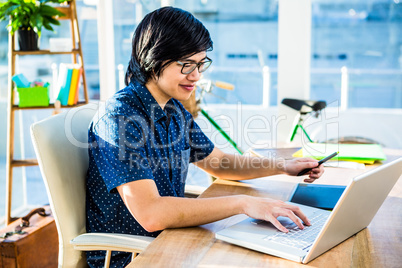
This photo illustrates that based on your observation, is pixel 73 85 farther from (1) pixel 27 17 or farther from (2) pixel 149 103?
(2) pixel 149 103

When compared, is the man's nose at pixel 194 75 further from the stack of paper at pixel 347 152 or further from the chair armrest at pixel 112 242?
the stack of paper at pixel 347 152

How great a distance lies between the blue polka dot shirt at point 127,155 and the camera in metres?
1.21

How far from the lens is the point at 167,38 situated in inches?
51.4

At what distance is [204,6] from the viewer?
9.37 ft

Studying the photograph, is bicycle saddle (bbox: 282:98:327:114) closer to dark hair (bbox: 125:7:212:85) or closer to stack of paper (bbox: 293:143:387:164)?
stack of paper (bbox: 293:143:387:164)

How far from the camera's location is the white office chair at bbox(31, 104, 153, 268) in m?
1.23

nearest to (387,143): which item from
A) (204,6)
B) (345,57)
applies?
(345,57)

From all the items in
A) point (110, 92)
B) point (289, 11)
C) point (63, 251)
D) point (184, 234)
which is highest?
point (289, 11)

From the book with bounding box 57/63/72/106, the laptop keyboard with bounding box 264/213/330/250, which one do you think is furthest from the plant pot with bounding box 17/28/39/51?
the laptop keyboard with bounding box 264/213/330/250

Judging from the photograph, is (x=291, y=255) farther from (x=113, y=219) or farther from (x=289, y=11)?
(x=289, y=11)

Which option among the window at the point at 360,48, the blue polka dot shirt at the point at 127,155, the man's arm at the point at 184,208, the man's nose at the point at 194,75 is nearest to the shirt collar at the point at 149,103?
the blue polka dot shirt at the point at 127,155

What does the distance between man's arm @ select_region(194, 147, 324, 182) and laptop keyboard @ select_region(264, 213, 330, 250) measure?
0.42 metres

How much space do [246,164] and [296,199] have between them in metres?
0.29

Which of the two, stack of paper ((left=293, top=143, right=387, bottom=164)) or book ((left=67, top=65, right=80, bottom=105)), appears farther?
book ((left=67, top=65, right=80, bottom=105))
